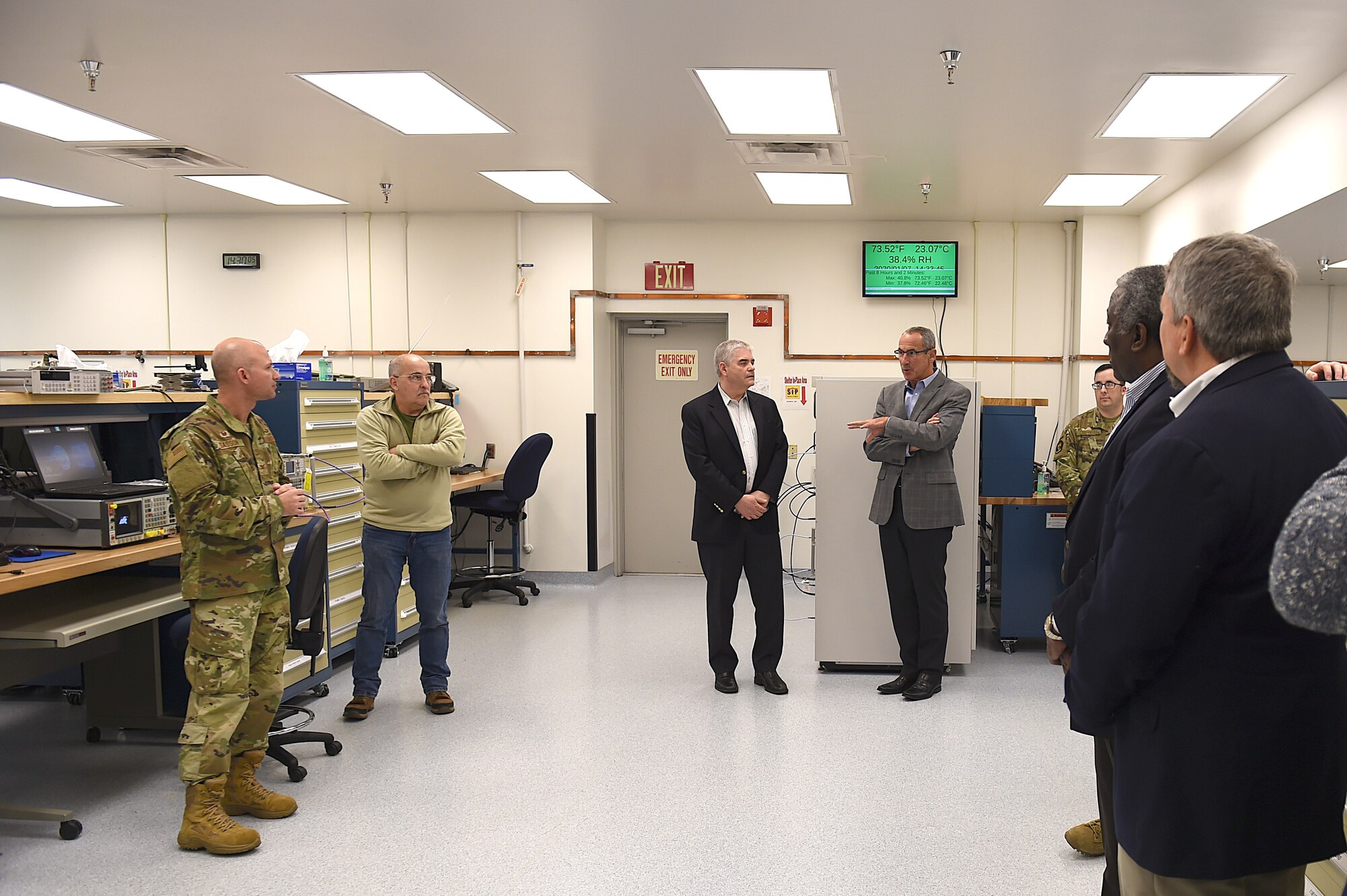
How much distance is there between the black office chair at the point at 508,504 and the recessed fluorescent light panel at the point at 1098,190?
371 centimetres

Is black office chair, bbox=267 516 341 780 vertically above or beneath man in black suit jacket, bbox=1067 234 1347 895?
beneath

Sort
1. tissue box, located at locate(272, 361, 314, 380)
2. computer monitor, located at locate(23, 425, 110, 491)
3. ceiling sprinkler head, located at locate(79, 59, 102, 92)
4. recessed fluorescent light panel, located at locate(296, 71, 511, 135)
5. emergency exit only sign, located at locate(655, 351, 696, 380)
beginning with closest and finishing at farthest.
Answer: computer monitor, located at locate(23, 425, 110, 491)
ceiling sprinkler head, located at locate(79, 59, 102, 92)
recessed fluorescent light panel, located at locate(296, 71, 511, 135)
tissue box, located at locate(272, 361, 314, 380)
emergency exit only sign, located at locate(655, 351, 696, 380)

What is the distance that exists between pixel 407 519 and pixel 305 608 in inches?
28.6

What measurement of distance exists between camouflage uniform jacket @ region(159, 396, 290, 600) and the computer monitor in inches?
31.0

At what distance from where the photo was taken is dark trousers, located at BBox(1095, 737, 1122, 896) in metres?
2.20

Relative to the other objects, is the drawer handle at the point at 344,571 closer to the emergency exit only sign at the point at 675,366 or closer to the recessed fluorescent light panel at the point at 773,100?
the recessed fluorescent light panel at the point at 773,100

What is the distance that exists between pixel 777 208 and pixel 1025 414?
2543mm

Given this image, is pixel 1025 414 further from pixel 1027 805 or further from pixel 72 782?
pixel 72 782

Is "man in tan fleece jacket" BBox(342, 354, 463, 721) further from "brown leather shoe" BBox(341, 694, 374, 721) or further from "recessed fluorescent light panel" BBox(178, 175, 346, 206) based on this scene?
"recessed fluorescent light panel" BBox(178, 175, 346, 206)

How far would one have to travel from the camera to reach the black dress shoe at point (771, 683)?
4.38 metres

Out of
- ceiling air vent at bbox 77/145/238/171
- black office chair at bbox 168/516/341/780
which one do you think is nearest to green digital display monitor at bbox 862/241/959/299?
ceiling air vent at bbox 77/145/238/171

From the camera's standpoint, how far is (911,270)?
702 cm

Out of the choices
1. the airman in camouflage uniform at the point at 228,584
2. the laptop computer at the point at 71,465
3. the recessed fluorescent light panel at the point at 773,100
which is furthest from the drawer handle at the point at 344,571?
the recessed fluorescent light panel at the point at 773,100

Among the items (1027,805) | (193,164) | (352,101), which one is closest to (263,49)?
(352,101)
